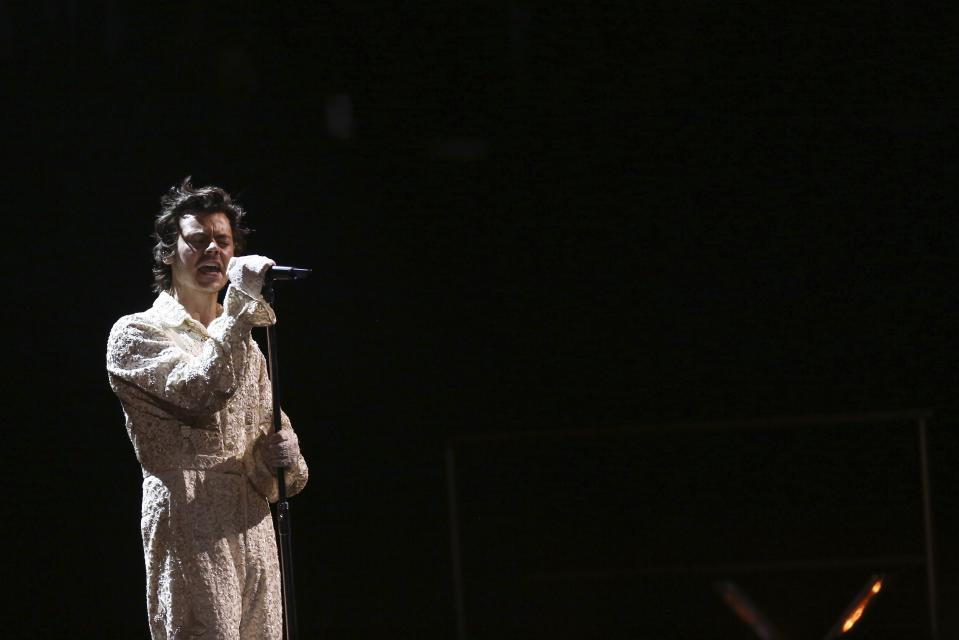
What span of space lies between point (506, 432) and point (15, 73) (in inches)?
64.8

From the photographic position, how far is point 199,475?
2.06m

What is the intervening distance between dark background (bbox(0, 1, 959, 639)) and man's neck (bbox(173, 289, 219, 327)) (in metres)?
0.81

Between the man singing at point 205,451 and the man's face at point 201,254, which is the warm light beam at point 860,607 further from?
the man's face at point 201,254

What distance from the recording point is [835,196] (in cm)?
313

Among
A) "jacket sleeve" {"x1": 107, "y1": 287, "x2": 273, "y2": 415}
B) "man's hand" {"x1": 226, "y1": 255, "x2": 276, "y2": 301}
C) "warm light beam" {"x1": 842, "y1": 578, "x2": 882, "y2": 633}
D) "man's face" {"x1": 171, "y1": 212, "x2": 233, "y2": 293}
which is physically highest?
"man's face" {"x1": 171, "y1": 212, "x2": 233, "y2": 293}

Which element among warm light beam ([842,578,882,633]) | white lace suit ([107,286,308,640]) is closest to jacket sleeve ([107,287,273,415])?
white lace suit ([107,286,308,640])

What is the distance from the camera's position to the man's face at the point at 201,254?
2.23 m

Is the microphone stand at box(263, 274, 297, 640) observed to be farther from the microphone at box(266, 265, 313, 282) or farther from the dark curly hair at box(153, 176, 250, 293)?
the dark curly hair at box(153, 176, 250, 293)

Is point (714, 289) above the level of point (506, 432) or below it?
above

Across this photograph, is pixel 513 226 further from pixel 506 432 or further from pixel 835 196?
pixel 835 196

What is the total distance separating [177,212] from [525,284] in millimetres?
1179

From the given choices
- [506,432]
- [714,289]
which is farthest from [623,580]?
[714,289]

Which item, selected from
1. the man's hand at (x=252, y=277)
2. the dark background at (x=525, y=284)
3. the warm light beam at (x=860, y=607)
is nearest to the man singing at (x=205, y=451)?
the man's hand at (x=252, y=277)

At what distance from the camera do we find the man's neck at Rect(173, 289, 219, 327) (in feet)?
7.38
